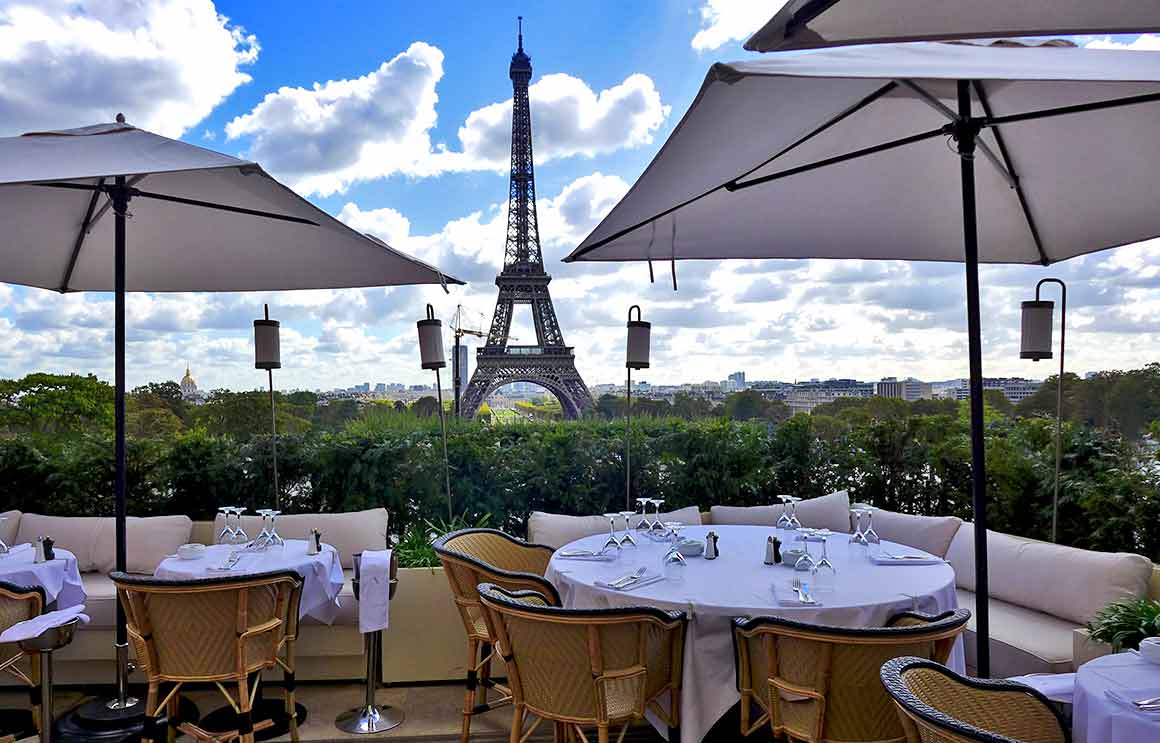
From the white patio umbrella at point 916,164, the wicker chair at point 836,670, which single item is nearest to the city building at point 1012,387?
the white patio umbrella at point 916,164

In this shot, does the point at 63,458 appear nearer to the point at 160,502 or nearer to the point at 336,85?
the point at 160,502

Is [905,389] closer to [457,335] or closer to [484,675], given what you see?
[457,335]

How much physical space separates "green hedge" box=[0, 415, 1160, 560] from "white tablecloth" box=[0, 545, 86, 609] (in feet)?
4.69

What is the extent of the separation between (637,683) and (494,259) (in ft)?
46.7

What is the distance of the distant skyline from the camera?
17.6 ft

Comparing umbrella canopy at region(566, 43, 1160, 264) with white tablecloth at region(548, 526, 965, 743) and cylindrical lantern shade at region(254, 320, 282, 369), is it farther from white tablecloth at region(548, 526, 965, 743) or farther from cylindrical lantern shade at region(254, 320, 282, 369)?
cylindrical lantern shade at region(254, 320, 282, 369)

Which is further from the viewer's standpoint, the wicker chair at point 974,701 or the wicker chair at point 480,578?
the wicker chair at point 480,578

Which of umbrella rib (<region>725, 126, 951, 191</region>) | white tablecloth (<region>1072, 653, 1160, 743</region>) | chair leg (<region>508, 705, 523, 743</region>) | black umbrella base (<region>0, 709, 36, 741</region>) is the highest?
umbrella rib (<region>725, 126, 951, 191</region>)

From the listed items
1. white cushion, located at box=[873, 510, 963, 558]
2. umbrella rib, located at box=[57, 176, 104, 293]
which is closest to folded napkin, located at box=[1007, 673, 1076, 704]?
white cushion, located at box=[873, 510, 963, 558]

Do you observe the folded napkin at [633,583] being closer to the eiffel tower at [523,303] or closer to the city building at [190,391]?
the city building at [190,391]

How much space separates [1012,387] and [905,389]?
2.48 feet

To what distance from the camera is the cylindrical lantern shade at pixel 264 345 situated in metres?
5.33

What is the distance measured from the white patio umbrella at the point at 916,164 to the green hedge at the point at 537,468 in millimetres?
1603

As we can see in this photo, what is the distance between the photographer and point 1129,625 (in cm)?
288
